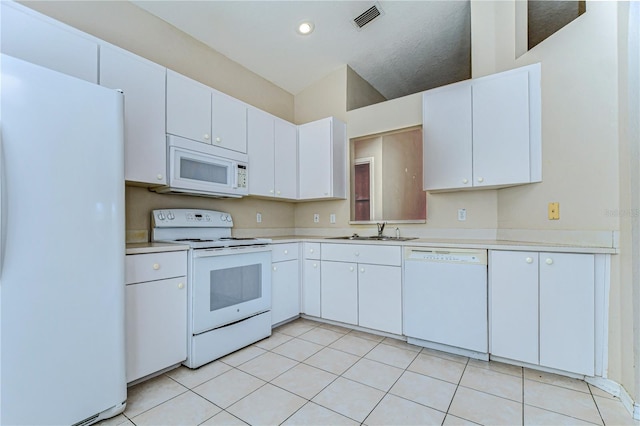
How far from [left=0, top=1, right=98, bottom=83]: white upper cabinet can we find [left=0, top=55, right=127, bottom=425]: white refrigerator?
1.55ft

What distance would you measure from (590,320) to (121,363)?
9.03ft

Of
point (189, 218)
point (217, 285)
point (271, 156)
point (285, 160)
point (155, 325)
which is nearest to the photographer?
point (155, 325)

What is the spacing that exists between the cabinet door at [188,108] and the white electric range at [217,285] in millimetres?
683

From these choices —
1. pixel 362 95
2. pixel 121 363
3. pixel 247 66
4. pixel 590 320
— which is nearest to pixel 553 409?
pixel 590 320

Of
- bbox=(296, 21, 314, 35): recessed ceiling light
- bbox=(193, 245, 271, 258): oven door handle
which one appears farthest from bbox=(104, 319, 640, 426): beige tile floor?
bbox=(296, 21, 314, 35): recessed ceiling light

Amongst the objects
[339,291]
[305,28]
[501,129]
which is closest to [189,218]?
[339,291]

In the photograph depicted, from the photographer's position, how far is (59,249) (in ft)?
4.54

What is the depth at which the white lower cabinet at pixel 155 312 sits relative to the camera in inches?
69.8

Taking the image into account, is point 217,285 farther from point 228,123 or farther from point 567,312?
point 567,312

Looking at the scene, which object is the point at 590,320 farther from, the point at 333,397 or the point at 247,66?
the point at 247,66

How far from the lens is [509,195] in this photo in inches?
97.3

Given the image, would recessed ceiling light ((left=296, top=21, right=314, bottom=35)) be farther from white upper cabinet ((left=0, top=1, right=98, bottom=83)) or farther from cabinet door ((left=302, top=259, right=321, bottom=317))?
cabinet door ((left=302, top=259, right=321, bottom=317))

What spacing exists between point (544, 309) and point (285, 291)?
6.81ft

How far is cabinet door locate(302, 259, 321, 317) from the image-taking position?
9.82ft
